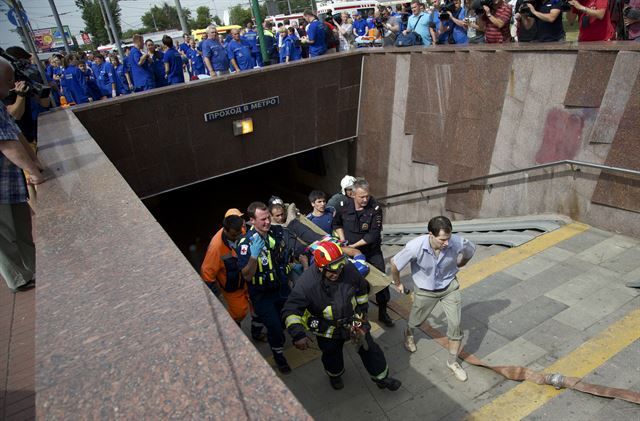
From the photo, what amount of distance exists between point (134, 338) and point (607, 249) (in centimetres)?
597

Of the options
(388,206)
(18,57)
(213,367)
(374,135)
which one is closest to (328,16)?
(374,135)

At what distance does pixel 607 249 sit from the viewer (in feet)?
19.5

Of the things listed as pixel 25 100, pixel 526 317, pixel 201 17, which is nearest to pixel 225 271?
pixel 526 317

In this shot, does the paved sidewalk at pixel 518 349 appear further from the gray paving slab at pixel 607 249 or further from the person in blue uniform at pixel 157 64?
the person in blue uniform at pixel 157 64

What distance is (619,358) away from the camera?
159 inches

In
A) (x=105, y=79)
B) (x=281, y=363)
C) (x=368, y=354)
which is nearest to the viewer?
(x=368, y=354)

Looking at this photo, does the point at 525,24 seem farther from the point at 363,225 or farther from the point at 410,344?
the point at 410,344

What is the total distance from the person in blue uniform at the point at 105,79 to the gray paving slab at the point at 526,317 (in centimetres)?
1171

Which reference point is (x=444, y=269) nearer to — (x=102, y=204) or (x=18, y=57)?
(x=102, y=204)

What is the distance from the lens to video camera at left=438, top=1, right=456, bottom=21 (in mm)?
9461

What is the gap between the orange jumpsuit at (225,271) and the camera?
448cm

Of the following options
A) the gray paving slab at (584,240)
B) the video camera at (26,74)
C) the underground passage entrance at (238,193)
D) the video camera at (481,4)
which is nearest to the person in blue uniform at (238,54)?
the underground passage entrance at (238,193)

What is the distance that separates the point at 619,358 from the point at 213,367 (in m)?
3.83

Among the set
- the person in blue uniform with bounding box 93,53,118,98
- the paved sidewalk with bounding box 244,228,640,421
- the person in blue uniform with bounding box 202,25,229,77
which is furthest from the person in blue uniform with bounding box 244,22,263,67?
the paved sidewalk with bounding box 244,228,640,421
